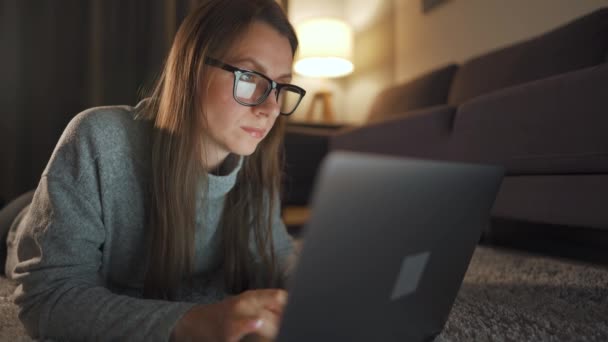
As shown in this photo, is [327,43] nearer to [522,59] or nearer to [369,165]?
[522,59]

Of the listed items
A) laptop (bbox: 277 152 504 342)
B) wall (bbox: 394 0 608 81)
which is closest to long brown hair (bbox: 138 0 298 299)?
laptop (bbox: 277 152 504 342)

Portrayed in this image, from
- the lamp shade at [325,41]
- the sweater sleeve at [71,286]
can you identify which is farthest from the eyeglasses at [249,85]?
the lamp shade at [325,41]

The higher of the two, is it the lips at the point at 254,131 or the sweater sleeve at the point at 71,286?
the lips at the point at 254,131

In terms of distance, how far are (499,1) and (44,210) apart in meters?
2.16

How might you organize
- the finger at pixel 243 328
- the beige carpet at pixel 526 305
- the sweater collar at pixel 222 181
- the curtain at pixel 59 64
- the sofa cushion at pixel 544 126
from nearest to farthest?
the finger at pixel 243 328 < the beige carpet at pixel 526 305 < the sweater collar at pixel 222 181 < the sofa cushion at pixel 544 126 < the curtain at pixel 59 64

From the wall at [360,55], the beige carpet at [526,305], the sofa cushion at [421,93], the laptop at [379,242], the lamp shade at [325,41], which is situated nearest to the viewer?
the laptop at [379,242]

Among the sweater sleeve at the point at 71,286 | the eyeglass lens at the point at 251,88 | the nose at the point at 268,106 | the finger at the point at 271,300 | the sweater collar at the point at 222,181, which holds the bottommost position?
the sweater sleeve at the point at 71,286

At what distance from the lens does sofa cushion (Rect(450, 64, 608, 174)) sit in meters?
0.83

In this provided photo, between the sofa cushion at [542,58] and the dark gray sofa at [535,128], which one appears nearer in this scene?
the dark gray sofa at [535,128]

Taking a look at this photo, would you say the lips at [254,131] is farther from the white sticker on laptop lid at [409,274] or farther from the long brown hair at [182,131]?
the white sticker on laptop lid at [409,274]

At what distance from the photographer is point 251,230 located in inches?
30.2

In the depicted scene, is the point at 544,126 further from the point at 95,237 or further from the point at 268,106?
the point at 95,237

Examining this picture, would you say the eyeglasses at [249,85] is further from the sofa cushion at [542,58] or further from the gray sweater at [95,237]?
the sofa cushion at [542,58]

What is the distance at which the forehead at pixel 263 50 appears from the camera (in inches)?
24.3
